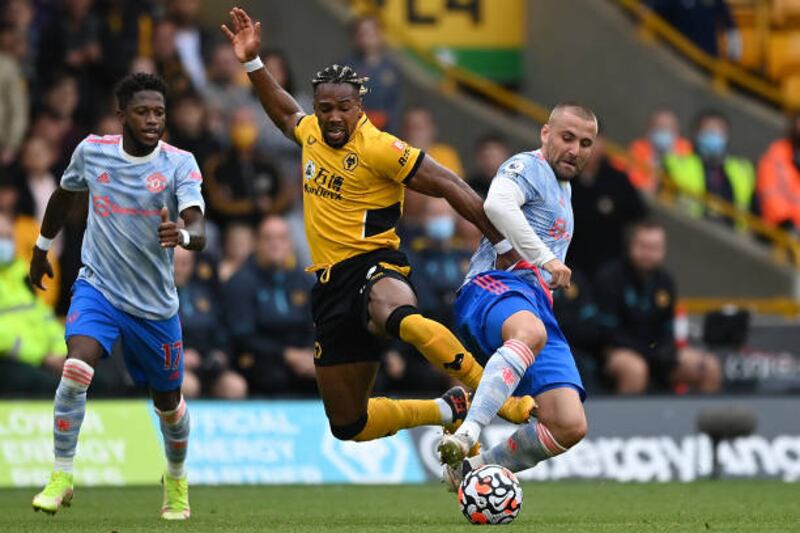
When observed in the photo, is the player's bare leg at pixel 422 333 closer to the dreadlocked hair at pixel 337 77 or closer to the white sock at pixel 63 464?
the dreadlocked hair at pixel 337 77

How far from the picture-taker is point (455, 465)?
9.90 meters

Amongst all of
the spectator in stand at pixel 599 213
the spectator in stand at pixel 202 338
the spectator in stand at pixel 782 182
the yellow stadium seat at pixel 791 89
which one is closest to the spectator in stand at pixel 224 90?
the spectator in stand at pixel 202 338

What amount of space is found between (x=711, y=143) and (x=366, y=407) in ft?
32.6

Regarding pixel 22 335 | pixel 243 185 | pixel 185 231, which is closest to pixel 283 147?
pixel 243 185

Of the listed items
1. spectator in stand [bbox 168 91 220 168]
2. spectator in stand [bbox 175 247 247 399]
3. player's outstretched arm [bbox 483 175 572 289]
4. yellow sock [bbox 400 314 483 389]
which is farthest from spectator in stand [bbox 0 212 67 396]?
player's outstretched arm [bbox 483 175 572 289]

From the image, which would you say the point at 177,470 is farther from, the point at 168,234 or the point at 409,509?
the point at 168,234

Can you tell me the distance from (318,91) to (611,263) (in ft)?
22.3

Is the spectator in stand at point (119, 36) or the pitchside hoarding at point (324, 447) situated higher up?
the spectator in stand at point (119, 36)

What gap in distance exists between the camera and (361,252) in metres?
11.3

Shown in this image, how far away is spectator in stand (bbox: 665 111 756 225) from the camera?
20.6 meters

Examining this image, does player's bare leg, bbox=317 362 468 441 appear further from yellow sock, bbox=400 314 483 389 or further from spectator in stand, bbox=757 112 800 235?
spectator in stand, bbox=757 112 800 235

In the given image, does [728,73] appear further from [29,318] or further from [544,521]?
[544,521]

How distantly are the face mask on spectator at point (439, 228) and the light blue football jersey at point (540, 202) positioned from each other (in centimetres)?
626

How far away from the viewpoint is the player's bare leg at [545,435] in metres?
10.7
